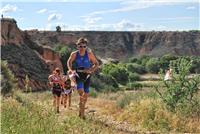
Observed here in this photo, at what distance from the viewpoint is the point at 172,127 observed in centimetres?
1170

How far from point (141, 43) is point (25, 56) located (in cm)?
7985

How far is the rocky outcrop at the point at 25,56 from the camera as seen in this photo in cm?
3338

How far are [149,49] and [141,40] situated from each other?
395 cm

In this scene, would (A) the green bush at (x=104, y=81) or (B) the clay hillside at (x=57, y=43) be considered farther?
(A) the green bush at (x=104, y=81)

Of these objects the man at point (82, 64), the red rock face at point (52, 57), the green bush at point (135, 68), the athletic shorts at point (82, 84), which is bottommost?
the green bush at point (135, 68)

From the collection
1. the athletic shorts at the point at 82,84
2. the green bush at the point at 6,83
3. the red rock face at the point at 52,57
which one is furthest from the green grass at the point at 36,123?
the red rock face at the point at 52,57

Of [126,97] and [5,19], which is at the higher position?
[5,19]

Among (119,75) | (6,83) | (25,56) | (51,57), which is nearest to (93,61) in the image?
(6,83)

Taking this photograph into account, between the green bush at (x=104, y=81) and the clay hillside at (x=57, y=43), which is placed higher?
the clay hillside at (x=57, y=43)

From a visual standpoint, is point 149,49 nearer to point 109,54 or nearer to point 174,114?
point 109,54

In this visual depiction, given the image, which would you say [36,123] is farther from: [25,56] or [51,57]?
[51,57]

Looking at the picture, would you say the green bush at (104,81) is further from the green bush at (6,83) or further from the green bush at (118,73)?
the green bush at (6,83)

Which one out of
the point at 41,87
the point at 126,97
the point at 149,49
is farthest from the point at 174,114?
the point at 149,49

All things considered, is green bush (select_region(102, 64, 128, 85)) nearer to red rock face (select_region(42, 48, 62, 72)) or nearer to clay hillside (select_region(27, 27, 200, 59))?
red rock face (select_region(42, 48, 62, 72))
